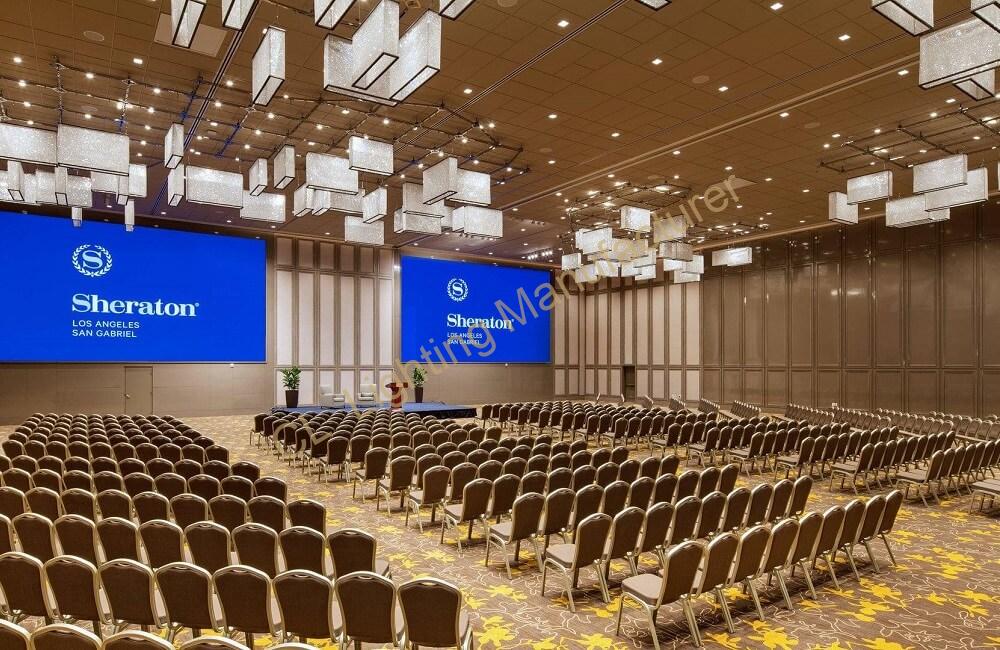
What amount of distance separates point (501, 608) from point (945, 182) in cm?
982

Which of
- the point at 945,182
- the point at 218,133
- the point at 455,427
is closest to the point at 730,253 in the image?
the point at 945,182

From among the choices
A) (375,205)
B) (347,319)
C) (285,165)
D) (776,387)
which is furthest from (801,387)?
(285,165)

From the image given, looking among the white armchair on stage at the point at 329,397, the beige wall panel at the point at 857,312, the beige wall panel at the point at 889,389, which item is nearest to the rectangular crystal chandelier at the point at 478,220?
the white armchair on stage at the point at 329,397

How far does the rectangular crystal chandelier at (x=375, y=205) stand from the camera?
12.3 meters

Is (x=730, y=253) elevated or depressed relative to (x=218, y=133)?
depressed

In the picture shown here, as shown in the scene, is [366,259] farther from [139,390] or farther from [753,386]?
[753,386]

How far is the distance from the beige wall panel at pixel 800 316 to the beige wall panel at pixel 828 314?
0.85 feet

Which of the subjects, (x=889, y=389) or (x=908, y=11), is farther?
(x=889, y=389)

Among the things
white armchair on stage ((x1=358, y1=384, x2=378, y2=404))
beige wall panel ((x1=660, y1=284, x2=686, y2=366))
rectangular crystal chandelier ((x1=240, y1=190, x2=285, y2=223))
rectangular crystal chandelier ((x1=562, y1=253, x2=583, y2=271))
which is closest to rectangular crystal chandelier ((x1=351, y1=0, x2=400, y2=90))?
rectangular crystal chandelier ((x1=240, y1=190, x2=285, y2=223))

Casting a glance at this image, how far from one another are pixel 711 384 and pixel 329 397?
1387 centimetres

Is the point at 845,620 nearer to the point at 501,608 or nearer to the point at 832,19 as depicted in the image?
the point at 501,608

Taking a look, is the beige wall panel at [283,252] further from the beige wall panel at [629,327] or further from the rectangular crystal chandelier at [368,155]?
the beige wall panel at [629,327]

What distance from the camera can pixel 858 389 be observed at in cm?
1939

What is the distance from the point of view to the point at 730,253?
18.0 meters
